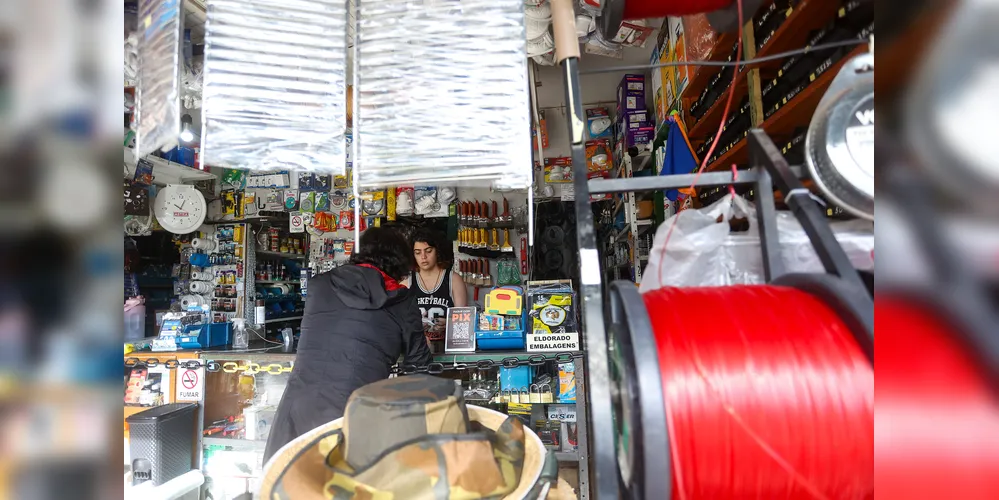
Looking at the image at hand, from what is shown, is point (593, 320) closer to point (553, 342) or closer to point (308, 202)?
point (553, 342)

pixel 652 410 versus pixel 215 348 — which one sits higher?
pixel 652 410

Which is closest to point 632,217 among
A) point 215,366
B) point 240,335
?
point 240,335

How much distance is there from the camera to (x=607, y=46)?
3.76 m

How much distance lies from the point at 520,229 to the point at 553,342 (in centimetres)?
326

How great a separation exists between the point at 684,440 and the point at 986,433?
0.39 m

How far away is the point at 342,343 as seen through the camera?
6.91ft

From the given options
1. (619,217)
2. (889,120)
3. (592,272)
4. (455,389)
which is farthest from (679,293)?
(619,217)

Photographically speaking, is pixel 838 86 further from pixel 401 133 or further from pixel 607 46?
pixel 607 46

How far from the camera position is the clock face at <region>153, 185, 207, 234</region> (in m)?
4.46

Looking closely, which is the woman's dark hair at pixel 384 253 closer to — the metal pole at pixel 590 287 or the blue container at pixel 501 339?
the blue container at pixel 501 339

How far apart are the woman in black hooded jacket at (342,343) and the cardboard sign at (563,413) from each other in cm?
85

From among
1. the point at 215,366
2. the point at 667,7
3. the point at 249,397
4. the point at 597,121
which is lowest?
the point at 249,397

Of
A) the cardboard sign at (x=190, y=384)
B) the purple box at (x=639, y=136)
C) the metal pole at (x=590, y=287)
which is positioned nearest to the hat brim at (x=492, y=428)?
the metal pole at (x=590, y=287)

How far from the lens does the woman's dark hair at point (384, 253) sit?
7.77ft
